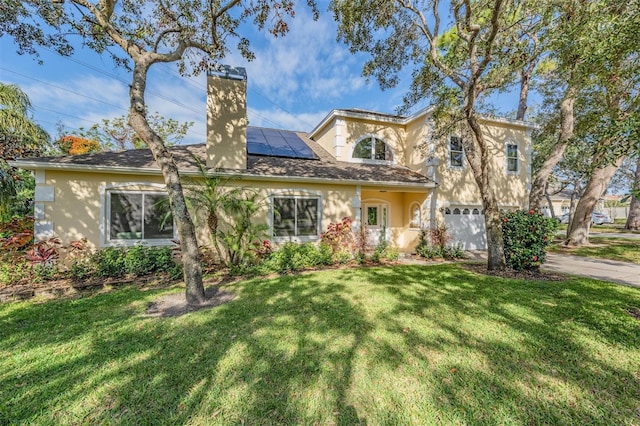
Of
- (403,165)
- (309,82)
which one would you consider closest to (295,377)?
(403,165)

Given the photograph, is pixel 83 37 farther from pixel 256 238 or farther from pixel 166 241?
pixel 256 238

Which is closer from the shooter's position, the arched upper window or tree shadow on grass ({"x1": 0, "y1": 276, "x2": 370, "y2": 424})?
tree shadow on grass ({"x1": 0, "y1": 276, "x2": 370, "y2": 424})

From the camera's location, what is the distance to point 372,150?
1238cm

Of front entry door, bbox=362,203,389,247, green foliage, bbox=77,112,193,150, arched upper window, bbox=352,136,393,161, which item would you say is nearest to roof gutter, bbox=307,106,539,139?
arched upper window, bbox=352,136,393,161

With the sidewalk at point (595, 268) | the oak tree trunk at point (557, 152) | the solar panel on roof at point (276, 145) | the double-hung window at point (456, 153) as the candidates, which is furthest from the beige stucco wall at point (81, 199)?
the oak tree trunk at point (557, 152)

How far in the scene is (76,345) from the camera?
3.69 meters

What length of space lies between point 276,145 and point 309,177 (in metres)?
4.00

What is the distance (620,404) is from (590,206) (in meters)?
14.4

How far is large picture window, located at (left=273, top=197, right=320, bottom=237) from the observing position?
30.3ft

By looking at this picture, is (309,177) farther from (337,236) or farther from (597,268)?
(597,268)

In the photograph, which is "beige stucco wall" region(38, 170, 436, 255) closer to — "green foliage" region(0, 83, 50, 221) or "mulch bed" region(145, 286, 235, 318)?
"mulch bed" region(145, 286, 235, 318)

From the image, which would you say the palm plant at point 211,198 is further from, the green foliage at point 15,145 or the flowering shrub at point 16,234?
the green foliage at point 15,145

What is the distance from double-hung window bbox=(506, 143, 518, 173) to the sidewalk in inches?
168

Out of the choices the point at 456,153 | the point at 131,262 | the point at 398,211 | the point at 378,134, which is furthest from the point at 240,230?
the point at 456,153
